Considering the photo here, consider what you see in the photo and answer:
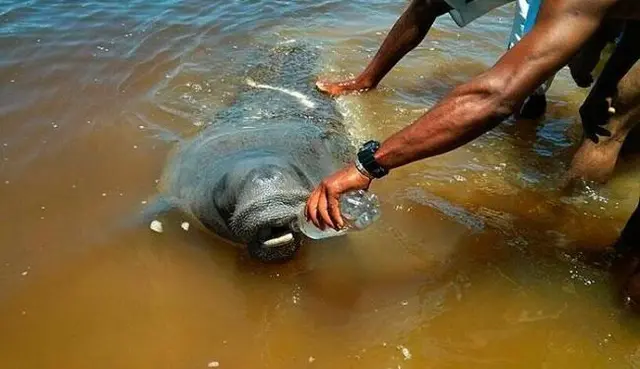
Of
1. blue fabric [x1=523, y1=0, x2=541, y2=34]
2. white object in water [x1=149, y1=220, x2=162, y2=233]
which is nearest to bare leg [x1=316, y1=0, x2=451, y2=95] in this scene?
A: blue fabric [x1=523, y1=0, x2=541, y2=34]

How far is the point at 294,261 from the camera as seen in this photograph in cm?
305

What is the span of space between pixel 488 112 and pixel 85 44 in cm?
418

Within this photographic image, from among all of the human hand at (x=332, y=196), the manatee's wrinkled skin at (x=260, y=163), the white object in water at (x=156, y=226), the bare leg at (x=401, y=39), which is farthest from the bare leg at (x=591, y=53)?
the white object in water at (x=156, y=226)

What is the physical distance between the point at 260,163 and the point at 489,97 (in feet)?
3.49

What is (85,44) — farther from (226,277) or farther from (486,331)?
(486,331)

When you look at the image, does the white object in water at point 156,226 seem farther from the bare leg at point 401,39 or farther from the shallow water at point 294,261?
the bare leg at point 401,39

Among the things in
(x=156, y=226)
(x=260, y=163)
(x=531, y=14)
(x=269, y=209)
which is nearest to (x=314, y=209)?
(x=269, y=209)

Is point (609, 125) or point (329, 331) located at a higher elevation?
point (609, 125)

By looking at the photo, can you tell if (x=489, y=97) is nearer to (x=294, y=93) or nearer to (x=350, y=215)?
(x=350, y=215)

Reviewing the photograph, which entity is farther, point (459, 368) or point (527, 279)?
point (527, 279)

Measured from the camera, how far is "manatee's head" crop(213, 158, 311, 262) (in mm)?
2641

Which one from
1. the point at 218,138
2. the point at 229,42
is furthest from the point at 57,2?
the point at 218,138

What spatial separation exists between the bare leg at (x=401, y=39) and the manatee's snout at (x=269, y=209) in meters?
2.01

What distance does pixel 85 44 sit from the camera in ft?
17.9
